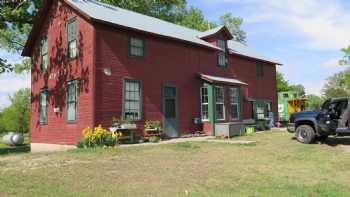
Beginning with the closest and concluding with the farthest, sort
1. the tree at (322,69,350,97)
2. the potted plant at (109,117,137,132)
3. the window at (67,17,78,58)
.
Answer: the potted plant at (109,117,137,132)
the window at (67,17,78,58)
the tree at (322,69,350,97)

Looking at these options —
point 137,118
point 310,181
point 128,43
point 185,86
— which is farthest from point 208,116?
point 310,181

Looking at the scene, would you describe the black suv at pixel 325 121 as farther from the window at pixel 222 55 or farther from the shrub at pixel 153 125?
the window at pixel 222 55

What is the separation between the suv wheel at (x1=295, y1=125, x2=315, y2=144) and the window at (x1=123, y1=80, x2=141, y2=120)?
25.7 feet

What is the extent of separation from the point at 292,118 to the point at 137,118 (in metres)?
7.61

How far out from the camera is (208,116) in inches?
880

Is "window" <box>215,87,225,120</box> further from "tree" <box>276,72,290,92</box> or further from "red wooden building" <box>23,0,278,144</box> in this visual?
"tree" <box>276,72,290,92</box>

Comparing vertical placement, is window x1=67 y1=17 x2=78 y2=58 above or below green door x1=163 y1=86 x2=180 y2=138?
above

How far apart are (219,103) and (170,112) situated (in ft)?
12.3

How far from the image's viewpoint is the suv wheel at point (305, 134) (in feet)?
52.5

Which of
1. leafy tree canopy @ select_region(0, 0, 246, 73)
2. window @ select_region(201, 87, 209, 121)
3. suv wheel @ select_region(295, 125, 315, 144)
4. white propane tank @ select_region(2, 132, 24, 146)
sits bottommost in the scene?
white propane tank @ select_region(2, 132, 24, 146)

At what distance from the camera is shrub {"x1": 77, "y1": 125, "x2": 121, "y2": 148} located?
1574 centimetres

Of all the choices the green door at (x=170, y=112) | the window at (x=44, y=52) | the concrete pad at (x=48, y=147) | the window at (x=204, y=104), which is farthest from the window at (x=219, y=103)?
the window at (x=44, y=52)

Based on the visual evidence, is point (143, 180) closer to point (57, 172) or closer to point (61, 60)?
point (57, 172)

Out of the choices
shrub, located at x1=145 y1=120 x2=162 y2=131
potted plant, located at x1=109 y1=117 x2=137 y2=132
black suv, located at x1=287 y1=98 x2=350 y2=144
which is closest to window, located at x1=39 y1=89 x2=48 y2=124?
potted plant, located at x1=109 y1=117 x2=137 y2=132
